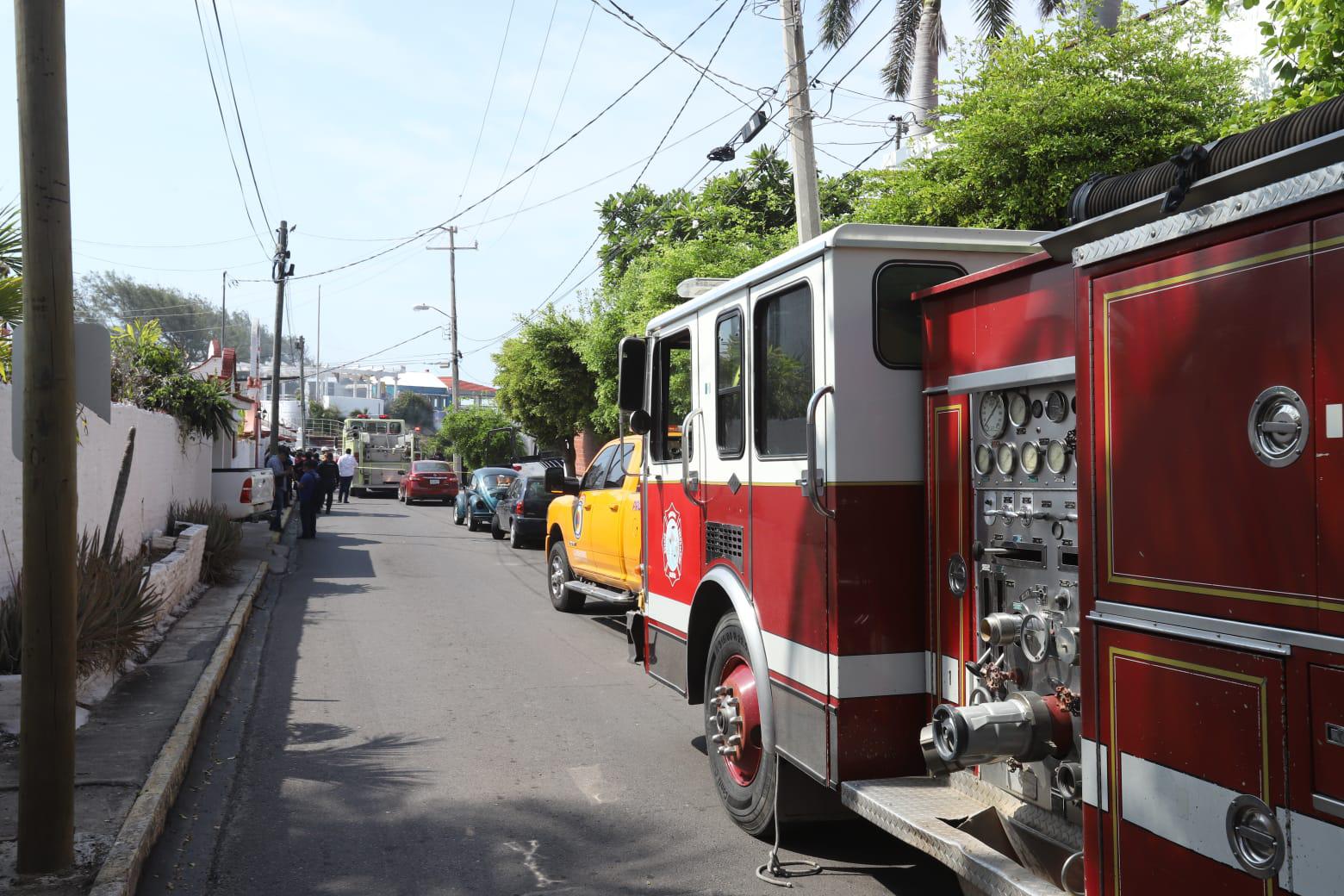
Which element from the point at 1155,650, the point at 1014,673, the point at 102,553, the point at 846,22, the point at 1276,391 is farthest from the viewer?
the point at 846,22

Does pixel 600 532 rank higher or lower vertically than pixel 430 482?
lower

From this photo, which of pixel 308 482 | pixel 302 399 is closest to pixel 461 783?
pixel 308 482

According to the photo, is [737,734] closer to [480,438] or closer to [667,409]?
[667,409]

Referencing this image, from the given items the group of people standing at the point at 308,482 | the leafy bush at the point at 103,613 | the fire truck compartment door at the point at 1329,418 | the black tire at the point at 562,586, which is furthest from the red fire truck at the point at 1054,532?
the group of people standing at the point at 308,482

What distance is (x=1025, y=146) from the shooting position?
404 inches

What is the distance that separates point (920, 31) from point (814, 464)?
71.1 ft

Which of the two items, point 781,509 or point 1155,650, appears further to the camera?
point 781,509

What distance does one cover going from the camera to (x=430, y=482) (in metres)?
36.0

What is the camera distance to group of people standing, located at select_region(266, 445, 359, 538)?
21.2m

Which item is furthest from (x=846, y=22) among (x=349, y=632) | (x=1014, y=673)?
(x=1014, y=673)

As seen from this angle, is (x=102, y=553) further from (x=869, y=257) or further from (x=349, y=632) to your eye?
(x=869, y=257)

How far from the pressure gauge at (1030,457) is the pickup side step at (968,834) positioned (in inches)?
47.0

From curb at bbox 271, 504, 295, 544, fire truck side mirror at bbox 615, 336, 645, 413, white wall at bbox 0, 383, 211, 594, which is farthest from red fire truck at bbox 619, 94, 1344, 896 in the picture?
curb at bbox 271, 504, 295, 544

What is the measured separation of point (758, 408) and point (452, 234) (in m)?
45.1
